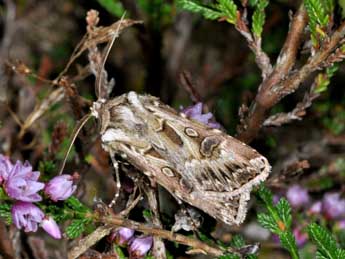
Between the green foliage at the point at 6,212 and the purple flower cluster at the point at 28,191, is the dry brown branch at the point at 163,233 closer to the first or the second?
the purple flower cluster at the point at 28,191

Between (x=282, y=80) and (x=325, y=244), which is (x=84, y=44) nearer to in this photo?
(x=282, y=80)

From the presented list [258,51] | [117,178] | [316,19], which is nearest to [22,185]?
[117,178]

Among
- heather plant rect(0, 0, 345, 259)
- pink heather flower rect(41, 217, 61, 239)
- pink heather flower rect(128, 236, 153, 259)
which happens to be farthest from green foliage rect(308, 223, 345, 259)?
pink heather flower rect(41, 217, 61, 239)

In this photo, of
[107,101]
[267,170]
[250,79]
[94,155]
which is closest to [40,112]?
[94,155]

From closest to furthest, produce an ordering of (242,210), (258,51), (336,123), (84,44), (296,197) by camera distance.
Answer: (242,210), (258,51), (84,44), (296,197), (336,123)

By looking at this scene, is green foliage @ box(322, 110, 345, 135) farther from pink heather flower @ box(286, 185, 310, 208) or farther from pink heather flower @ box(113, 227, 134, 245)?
pink heather flower @ box(113, 227, 134, 245)

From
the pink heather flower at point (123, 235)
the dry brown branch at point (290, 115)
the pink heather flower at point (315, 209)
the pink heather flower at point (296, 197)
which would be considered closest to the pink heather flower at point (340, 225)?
the pink heather flower at point (315, 209)

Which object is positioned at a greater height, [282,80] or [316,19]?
[316,19]
